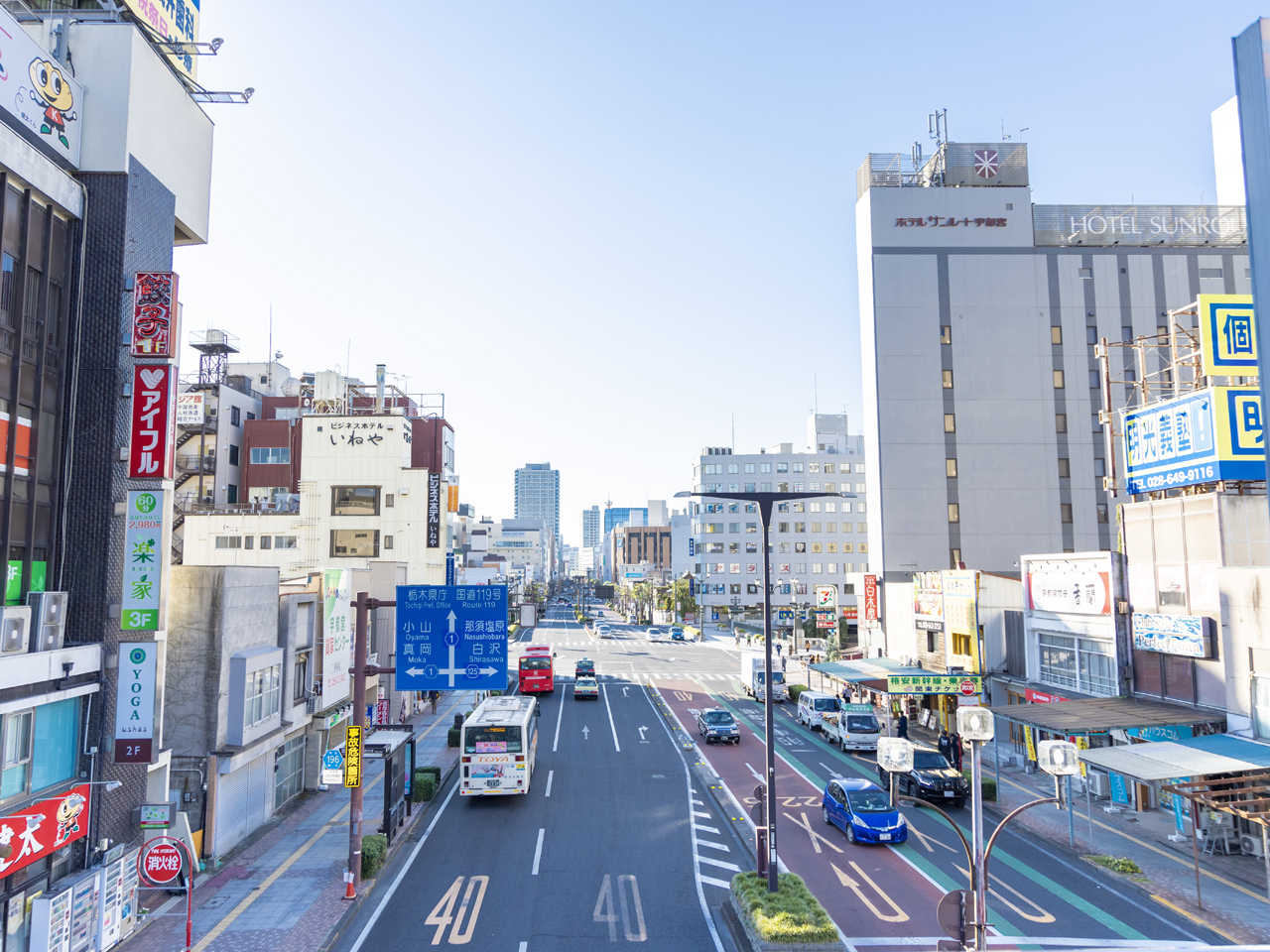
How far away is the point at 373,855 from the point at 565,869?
4.96 m

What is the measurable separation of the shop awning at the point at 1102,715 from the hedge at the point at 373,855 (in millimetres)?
20653

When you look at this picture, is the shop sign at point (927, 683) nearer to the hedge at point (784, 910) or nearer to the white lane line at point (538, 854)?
the white lane line at point (538, 854)

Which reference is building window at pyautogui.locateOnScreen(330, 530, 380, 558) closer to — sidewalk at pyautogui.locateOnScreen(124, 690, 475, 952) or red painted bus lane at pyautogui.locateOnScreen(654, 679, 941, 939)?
sidewalk at pyautogui.locateOnScreen(124, 690, 475, 952)

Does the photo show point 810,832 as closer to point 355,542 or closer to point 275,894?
point 275,894

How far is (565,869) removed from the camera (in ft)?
71.9

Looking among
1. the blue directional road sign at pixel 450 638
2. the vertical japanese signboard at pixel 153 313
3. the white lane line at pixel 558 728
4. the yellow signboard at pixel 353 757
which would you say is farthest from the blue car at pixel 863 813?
the vertical japanese signboard at pixel 153 313

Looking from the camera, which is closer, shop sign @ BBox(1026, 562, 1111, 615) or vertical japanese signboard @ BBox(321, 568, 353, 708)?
vertical japanese signboard @ BBox(321, 568, 353, 708)

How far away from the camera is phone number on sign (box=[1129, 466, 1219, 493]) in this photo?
28.9m

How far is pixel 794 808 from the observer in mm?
27609

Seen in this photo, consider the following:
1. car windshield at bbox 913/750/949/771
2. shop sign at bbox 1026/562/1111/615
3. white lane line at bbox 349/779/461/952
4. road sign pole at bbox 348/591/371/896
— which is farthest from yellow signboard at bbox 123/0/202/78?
shop sign at bbox 1026/562/1111/615

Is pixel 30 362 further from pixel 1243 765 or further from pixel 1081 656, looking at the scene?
pixel 1081 656

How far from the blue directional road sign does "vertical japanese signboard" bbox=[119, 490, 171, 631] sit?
5729mm

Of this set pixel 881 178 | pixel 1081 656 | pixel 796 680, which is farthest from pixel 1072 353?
pixel 1081 656

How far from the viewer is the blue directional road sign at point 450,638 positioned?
21734 mm
